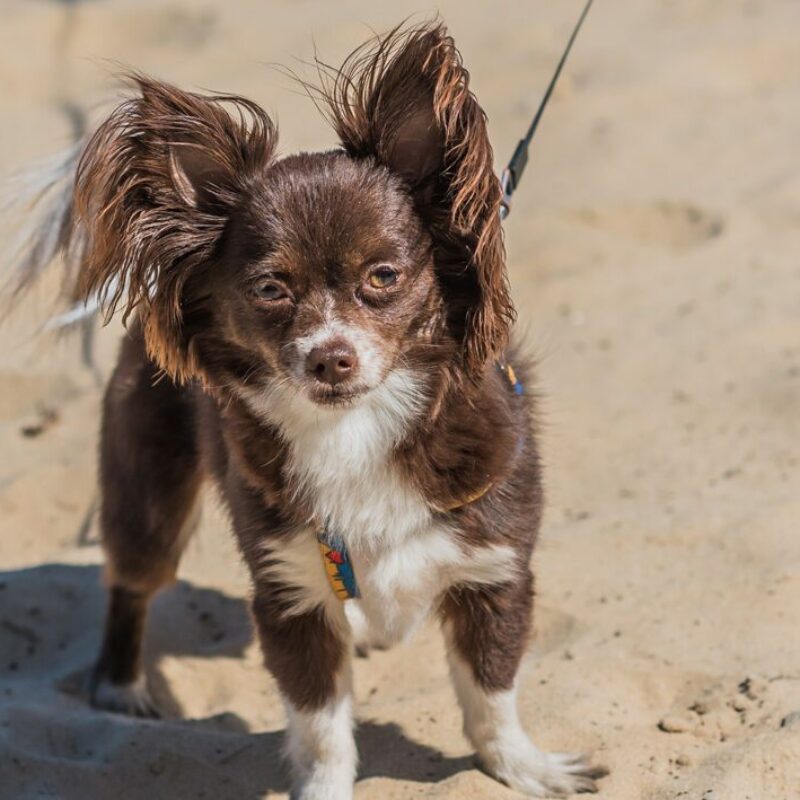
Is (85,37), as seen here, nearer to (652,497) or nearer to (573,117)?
(573,117)

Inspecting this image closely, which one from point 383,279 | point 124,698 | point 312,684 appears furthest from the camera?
point 124,698

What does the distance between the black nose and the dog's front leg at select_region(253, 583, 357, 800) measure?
0.68m

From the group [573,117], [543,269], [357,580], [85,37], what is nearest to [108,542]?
[357,580]

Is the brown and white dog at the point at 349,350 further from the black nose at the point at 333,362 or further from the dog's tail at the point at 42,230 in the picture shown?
the dog's tail at the point at 42,230

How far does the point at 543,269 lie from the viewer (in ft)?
25.0

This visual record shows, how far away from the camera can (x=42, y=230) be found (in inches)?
182

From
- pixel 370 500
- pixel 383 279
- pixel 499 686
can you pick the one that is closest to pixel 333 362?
pixel 383 279

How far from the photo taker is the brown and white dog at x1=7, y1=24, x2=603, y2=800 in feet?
11.1

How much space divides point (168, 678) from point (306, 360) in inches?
87.1

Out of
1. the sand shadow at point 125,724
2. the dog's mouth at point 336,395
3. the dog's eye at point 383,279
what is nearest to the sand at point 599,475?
the sand shadow at point 125,724

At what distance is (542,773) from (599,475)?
208 centimetres

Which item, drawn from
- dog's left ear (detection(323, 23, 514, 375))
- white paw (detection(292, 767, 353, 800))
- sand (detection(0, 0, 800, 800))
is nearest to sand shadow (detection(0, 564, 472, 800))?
sand (detection(0, 0, 800, 800))

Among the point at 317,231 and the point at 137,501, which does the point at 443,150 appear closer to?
the point at 317,231

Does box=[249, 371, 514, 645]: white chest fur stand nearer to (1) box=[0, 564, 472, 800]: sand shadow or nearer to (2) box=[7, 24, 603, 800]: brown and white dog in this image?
(2) box=[7, 24, 603, 800]: brown and white dog
